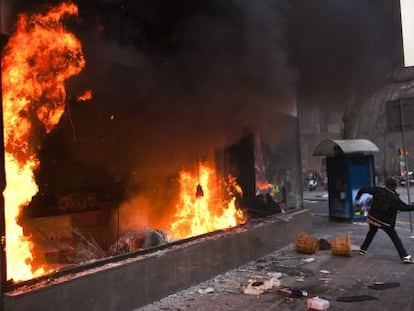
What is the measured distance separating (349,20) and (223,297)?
5.38 metres

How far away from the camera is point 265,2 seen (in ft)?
26.8

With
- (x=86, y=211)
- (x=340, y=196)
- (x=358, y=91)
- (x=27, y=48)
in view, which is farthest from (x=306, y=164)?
(x=27, y=48)

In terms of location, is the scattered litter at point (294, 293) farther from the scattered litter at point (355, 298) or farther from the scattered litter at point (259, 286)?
the scattered litter at point (355, 298)

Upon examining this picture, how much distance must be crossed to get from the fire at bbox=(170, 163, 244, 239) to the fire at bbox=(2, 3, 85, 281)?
325cm

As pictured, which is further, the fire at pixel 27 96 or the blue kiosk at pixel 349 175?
the blue kiosk at pixel 349 175

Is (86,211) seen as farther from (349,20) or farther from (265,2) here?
(349,20)

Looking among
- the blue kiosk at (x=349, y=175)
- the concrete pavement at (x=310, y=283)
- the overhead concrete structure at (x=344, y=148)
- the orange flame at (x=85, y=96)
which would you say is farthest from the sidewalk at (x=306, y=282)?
the overhead concrete structure at (x=344, y=148)

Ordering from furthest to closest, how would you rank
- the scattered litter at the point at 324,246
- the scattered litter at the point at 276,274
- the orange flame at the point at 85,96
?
the scattered litter at the point at 324,246 < the orange flame at the point at 85,96 < the scattered litter at the point at 276,274

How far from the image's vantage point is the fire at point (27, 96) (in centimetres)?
426

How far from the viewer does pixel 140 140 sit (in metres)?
7.98

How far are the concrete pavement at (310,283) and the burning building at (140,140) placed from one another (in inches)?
11.3

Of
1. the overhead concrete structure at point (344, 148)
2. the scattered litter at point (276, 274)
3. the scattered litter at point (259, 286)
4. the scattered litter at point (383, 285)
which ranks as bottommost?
the scattered litter at point (383, 285)

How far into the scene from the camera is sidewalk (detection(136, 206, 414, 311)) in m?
5.04

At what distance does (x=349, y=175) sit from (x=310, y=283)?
6430 millimetres
